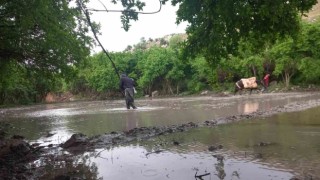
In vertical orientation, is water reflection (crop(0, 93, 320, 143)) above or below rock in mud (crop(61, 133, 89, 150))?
above

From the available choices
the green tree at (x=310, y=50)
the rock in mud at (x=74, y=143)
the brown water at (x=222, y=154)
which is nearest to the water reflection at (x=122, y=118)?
the rock in mud at (x=74, y=143)

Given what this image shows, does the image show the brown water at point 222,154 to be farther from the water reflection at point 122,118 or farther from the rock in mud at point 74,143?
the water reflection at point 122,118

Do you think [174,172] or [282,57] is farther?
[282,57]

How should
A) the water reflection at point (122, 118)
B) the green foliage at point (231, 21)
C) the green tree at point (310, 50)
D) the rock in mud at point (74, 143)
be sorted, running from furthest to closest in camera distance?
the green tree at point (310, 50) < the water reflection at point (122, 118) < the rock in mud at point (74, 143) < the green foliage at point (231, 21)

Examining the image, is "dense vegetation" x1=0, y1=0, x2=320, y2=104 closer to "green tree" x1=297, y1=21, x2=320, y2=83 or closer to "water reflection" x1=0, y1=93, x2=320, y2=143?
"green tree" x1=297, y1=21, x2=320, y2=83

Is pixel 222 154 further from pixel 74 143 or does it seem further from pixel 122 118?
pixel 122 118

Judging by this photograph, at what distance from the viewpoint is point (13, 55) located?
14.3 meters

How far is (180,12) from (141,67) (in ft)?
143

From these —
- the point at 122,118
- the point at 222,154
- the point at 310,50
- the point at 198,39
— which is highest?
the point at 310,50

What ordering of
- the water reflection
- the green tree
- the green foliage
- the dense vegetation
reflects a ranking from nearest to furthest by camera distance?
the green foliage, the dense vegetation, the water reflection, the green tree

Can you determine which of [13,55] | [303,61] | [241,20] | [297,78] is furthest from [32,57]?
[297,78]

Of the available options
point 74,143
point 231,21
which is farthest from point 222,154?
point 74,143

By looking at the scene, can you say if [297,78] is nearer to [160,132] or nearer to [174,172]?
[160,132]

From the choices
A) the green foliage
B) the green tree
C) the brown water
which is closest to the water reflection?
the brown water
